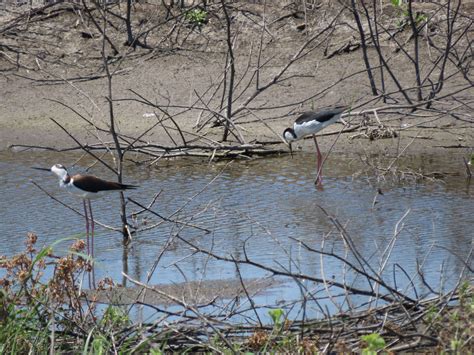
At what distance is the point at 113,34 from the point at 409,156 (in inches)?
197

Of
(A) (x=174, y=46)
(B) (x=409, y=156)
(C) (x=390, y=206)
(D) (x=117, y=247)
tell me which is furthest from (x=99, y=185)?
(A) (x=174, y=46)

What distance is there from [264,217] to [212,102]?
4.63 metres

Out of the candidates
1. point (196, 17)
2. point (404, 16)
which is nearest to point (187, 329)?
point (404, 16)

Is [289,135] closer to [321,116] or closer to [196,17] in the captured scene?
[321,116]

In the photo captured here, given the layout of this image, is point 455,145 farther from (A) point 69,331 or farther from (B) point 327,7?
(A) point 69,331

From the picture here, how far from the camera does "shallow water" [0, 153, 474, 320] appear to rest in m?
7.27

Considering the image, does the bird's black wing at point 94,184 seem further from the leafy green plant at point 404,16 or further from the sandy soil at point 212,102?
the leafy green plant at point 404,16

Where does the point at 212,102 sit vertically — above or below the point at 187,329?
above

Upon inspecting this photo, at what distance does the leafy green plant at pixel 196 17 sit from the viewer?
1433cm

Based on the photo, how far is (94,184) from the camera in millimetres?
8305

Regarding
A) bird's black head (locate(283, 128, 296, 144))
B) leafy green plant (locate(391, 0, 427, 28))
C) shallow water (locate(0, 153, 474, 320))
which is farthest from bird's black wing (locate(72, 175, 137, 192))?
leafy green plant (locate(391, 0, 427, 28))

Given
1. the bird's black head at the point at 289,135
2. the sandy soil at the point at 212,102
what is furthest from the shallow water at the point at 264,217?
the sandy soil at the point at 212,102

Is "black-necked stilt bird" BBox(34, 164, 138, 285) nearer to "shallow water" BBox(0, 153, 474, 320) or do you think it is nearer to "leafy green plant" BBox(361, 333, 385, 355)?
"shallow water" BBox(0, 153, 474, 320)

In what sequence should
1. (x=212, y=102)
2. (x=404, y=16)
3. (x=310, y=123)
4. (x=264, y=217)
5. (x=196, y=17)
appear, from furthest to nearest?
1. (x=196, y=17)
2. (x=404, y=16)
3. (x=212, y=102)
4. (x=310, y=123)
5. (x=264, y=217)
